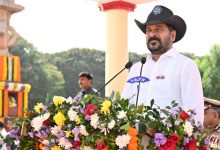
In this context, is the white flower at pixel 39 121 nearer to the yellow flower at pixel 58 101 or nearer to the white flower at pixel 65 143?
the yellow flower at pixel 58 101

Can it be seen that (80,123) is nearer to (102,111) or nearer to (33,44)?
(102,111)

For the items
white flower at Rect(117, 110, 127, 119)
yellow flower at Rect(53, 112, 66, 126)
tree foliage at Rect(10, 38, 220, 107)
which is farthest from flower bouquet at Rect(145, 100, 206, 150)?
tree foliage at Rect(10, 38, 220, 107)

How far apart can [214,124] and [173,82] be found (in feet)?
5.15

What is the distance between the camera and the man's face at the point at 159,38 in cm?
321

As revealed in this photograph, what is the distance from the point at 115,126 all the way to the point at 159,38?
0.96 m

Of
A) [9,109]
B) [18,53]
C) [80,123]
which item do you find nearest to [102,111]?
[80,123]

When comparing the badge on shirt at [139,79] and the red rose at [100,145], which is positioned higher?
the badge on shirt at [139,79]

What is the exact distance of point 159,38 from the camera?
3213 mm

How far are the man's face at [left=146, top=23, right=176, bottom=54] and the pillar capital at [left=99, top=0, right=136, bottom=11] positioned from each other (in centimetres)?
500

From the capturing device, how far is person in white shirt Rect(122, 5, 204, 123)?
308cm

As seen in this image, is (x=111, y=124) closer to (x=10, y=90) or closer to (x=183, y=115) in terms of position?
(x=183, y=115)

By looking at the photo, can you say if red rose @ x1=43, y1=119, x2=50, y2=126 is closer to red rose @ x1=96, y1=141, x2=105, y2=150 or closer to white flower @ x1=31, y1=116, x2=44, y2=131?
white flower @ x1=31, y1=116, x2=44, y2=131

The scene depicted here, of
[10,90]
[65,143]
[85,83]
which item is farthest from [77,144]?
[10,90]

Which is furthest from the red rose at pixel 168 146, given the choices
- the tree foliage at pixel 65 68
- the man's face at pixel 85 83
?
the tree foliage at pixel 65 68
